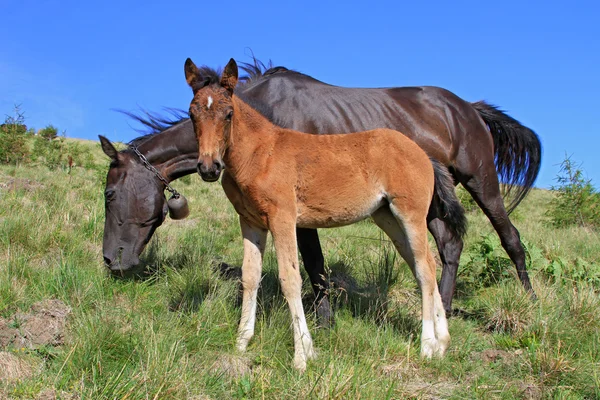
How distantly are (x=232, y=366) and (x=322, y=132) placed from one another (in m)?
2.74

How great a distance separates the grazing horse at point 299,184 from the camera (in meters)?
4.00

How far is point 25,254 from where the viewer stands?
5.37 m

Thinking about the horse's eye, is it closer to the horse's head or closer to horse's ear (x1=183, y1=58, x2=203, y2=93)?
the horse's head

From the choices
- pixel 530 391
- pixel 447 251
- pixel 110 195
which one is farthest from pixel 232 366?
pixel 447 251

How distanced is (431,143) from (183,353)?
383cm

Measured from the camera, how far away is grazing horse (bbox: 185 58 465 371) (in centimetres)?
400

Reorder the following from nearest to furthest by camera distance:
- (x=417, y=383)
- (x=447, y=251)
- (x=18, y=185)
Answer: (x=417, y=383) < (x=447, y=251) < (x=18, y=185)

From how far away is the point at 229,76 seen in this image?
4016 millimetres

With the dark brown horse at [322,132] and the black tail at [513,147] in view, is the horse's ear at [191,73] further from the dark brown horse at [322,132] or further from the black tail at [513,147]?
the black tail at [513,147]

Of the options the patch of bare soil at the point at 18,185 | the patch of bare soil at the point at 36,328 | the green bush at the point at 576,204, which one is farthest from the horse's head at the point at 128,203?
the green bush at the point at 576,204

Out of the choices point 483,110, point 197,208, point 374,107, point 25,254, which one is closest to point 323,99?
point 374,107

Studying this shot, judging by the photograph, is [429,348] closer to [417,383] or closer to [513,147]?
[417,383]

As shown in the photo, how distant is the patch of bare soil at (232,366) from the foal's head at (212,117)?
1308mm

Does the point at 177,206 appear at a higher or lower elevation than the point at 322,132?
lower
